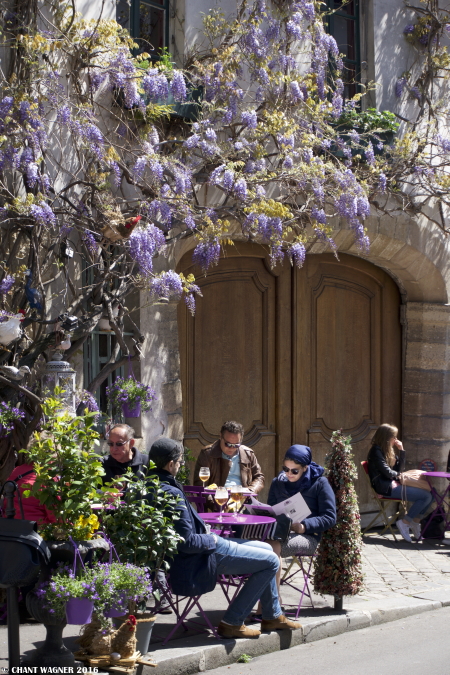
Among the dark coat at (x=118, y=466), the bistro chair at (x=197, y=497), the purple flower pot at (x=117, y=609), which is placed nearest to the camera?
the purple flower pot at (x=117, y=609)

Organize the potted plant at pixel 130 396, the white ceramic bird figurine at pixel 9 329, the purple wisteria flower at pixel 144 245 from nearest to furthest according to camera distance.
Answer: the white ceramic bird figurine at pixel 9 329, the purple wisteria flower at pixel 144 245, the potted plant at pixel 130 396

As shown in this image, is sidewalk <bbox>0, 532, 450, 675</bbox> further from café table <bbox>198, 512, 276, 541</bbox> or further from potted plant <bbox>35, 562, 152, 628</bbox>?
café table <bbox>198, 512, 276, 541</bbox>

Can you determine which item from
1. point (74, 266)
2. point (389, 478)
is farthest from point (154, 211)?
point (389, 478)

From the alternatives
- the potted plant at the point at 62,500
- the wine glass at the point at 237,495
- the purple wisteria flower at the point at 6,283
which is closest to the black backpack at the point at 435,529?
the wine glass at the point at 237,495

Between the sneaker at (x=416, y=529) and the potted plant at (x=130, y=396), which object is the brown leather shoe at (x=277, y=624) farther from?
the sneaker at (x=416, y=529)

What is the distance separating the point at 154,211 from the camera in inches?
269

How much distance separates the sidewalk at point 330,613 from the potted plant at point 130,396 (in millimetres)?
1514

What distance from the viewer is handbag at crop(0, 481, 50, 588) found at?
4.06 m

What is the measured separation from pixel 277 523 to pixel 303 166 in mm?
3470

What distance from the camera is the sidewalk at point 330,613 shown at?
4820 mm

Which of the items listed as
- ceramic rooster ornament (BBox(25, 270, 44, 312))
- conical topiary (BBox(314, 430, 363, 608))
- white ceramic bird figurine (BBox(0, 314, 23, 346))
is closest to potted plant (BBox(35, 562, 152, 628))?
conical topiary (BBox(314, 430, 363, 608))

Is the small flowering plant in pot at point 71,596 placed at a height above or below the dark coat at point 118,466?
below

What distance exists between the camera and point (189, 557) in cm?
489

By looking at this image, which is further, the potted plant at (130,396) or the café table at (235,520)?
the potted plant at (130,396)
